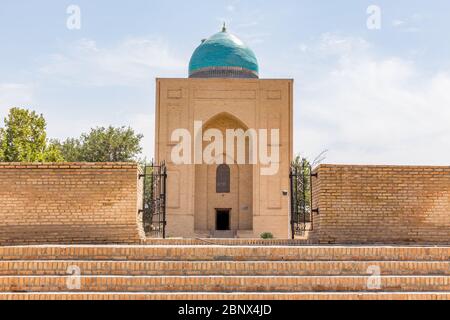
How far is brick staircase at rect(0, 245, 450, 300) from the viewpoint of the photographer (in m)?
5.46

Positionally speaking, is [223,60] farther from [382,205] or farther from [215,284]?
[215,284]

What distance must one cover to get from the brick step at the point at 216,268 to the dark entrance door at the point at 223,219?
14.8 m

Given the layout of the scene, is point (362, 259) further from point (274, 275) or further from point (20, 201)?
point (20, 201)

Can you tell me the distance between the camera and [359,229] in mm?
7254

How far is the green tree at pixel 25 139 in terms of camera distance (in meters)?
19.9

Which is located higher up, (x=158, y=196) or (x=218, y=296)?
(x=158, y=196)

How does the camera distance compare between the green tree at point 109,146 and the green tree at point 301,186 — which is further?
the green tree at point 109,146

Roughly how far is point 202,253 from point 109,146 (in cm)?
2364

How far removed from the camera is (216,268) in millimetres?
5820

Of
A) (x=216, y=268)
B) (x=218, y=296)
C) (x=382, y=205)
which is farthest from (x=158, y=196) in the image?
(x=218, y=296)

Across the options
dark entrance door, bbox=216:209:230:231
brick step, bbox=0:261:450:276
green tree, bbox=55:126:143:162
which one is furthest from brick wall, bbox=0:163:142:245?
green tree, bbox=55:126:143:162
